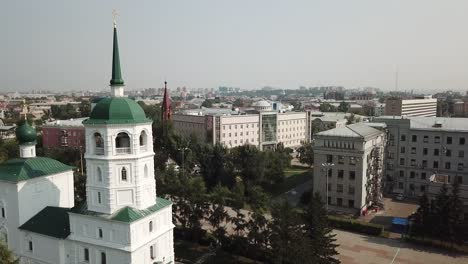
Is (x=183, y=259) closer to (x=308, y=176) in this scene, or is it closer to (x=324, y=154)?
(x=324, y=154)

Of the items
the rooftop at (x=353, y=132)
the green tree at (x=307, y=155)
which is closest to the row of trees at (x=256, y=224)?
the rooftop at (x=353, y=132)

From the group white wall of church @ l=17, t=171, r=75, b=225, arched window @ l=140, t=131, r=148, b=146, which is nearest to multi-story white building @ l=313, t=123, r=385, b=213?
arched window @ l=140, t=131, r=148, b=146

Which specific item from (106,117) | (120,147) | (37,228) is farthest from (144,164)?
(37,228)

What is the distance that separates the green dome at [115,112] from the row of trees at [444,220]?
2753cm

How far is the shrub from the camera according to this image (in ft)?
127

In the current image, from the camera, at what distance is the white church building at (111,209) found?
77.3 feet

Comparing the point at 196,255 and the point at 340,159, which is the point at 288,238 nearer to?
the point at 196,255

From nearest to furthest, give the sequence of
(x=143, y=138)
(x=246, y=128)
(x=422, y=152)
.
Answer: (x=143, y=138) < (x=422, y=152) < (x=246, y=128)

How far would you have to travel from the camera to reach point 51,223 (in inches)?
1092

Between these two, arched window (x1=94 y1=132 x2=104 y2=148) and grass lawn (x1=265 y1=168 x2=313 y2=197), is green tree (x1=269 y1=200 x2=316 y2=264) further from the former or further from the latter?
grass lawn (x1=265 y1=168 x2=313 y2=197)

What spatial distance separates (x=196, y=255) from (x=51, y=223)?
12.2 meters

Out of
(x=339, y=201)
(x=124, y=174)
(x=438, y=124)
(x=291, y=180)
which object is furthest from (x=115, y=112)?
(x=438, y=124)

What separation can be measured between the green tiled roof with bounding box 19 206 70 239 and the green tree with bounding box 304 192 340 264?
56.4ft

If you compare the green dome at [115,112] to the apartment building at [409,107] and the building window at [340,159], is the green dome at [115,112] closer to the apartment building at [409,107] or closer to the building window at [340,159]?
the building window at [340,159]
